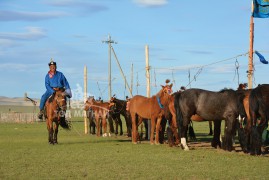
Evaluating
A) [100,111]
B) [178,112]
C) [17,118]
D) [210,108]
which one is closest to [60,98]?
[178,112]

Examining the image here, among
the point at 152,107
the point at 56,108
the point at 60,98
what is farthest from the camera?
the point at 152,107

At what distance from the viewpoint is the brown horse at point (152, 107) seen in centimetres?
2162

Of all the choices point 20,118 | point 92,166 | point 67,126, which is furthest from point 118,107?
point 20,118

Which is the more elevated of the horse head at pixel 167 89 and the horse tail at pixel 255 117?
the horse head at pixel 167 89

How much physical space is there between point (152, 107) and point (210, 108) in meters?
4.57

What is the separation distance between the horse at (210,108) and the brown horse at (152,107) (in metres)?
2.38

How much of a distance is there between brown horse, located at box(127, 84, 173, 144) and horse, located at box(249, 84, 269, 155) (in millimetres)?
5285

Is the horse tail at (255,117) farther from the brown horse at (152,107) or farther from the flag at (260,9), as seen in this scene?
the flag at (260,9)

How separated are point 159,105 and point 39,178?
1090cm

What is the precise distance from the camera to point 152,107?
2256 cm

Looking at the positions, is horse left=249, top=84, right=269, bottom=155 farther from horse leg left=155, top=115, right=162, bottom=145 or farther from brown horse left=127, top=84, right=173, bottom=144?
horse leg left=155, top=115, right=162, bottom=145

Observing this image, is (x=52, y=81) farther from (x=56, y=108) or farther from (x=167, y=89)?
(x=167, y=89)

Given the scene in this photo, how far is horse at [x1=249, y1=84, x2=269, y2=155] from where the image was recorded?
16.2m

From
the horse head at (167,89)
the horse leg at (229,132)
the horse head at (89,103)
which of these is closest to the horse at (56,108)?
the horse head at (167,89)
